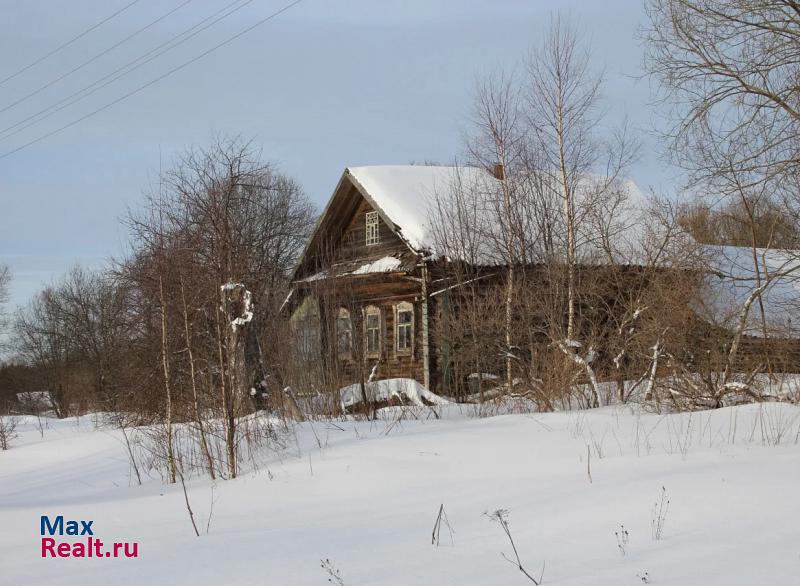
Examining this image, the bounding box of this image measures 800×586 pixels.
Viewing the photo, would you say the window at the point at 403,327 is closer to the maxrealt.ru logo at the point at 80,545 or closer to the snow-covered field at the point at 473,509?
the snow-covered field at the point at 473,509

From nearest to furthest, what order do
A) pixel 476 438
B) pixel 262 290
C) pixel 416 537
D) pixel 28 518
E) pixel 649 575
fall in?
pixel 649 575 < pixel 416 537 < pixel 28 518 < pixel 476 438 < pixel 262 290

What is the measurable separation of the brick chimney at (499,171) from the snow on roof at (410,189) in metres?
0.24

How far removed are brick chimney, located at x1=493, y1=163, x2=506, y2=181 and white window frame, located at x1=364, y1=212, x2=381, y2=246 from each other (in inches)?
171

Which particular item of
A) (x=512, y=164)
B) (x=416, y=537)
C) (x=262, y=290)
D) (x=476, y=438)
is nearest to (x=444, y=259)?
(x=512, y=164)

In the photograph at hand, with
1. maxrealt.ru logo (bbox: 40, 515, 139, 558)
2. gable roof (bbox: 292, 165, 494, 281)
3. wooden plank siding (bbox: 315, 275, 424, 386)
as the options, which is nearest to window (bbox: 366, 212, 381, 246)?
gable roof (bbox: 292, 165, 494, 281)

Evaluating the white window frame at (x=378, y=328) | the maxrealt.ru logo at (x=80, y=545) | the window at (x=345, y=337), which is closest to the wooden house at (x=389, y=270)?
the white window frame at (x=378, y=328)

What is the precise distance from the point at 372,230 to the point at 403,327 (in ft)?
9.29

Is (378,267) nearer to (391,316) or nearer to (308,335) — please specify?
(391,316)

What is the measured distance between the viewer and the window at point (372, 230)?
74.7ft

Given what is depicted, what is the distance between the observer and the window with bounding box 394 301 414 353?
22.3 m

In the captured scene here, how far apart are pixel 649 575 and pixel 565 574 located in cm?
47

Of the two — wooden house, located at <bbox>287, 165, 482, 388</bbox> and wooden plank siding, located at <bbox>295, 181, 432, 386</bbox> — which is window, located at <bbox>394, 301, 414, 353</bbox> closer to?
wooden house, located at <bbox>287, 165, 482, 388</bbox>

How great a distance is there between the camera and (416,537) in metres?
5.79

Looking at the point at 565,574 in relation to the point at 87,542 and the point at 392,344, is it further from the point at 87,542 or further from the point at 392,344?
the point at 392,344
